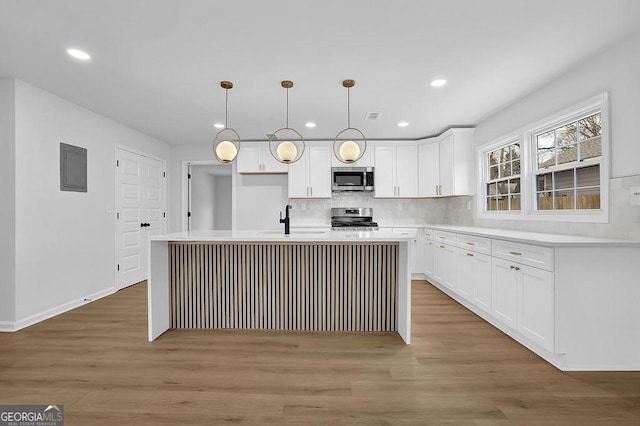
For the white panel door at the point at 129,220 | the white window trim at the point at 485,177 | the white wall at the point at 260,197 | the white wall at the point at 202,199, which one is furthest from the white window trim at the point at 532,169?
the white wall at the point at 202,199

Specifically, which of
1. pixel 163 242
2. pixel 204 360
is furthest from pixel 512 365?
pixel 163 242

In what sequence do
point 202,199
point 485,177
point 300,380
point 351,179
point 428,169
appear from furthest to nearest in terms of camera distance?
point 202,199 → point 351,179 → point 428,169 → point 485,177 → point 300,380

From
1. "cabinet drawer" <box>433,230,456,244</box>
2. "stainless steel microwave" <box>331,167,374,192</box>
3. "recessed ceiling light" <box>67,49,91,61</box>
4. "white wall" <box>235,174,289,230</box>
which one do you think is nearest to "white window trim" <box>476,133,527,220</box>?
"cabinet drawer" <box>433,230,456,244</box>

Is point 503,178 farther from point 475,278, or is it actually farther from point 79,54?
point 79,54

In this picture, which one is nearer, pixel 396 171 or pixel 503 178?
pixel 503 178

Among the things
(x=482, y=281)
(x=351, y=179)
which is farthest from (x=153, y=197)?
(x=482, y=281)

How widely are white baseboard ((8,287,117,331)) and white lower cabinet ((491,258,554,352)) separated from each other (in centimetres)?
460

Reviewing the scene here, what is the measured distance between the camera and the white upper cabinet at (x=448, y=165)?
482cm

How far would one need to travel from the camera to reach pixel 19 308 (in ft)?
10.3

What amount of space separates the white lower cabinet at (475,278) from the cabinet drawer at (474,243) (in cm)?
4

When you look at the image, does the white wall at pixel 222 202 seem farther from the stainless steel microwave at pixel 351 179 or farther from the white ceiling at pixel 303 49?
the white ceiling at pixel 303 49

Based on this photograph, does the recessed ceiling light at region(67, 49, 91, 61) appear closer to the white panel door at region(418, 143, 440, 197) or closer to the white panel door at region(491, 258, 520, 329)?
the white panel door at region(491, 258, 520, 329)

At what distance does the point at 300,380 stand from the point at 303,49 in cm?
247

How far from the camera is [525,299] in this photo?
8.55 feet
